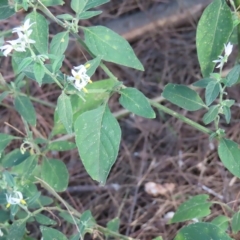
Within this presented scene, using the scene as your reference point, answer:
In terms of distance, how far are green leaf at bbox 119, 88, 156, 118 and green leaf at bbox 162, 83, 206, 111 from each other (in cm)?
12

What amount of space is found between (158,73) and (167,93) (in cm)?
120

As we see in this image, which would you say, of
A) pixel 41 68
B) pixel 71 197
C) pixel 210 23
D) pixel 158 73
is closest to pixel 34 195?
pixel 41 68

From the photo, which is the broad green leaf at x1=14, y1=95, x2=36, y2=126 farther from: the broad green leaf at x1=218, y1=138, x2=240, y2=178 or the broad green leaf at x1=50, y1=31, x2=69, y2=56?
the broad green leaf at x1=218, y1=138, x2=240, y2=178

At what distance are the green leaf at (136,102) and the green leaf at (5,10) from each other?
32 centimetres

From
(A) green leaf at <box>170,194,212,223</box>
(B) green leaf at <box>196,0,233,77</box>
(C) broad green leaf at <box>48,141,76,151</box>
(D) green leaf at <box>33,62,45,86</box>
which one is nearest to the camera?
(D) green leaf at <box>33,62,45,86</box>

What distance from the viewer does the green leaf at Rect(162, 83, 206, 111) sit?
4.09ft

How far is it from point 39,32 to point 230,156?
21.8 inches

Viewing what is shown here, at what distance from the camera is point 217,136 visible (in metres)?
1.23

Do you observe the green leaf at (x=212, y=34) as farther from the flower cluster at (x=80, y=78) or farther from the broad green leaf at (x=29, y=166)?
the broad green leaf at (x=29, y=166)

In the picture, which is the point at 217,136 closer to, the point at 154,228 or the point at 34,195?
the point at 34,195

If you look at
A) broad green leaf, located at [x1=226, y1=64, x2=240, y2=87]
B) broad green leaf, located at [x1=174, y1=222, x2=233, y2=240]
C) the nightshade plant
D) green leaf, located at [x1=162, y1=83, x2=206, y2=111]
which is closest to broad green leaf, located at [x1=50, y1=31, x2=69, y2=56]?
the nightshade plant

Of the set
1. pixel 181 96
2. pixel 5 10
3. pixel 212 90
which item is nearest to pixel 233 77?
pixel 212 90

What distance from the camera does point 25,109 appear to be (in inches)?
55.6

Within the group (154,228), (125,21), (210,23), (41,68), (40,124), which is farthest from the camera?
(125,21)
